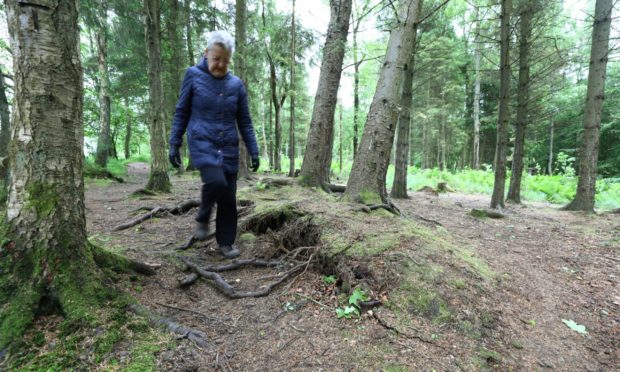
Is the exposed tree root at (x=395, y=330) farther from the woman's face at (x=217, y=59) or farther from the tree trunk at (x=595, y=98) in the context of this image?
the tree trunk at (x=595, y=98)

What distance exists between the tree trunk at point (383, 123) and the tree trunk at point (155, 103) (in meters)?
5.22

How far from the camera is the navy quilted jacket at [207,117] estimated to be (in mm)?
2816

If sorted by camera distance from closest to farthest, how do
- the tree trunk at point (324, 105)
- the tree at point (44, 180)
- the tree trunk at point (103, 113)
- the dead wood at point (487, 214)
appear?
the tree at point (44, 180) < the tree trunk at point (324, 105) < the dead wood at point (487, 214) < the tree trunk at point (103, 113)

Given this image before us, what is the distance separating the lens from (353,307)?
85.9 inches

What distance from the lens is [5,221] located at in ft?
5.93

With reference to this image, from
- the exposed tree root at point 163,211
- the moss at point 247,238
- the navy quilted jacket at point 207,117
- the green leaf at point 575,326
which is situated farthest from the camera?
the exposed tree root at point 163,211

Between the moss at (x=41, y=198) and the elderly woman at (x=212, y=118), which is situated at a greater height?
the elderly woman at (x=212, y=118)

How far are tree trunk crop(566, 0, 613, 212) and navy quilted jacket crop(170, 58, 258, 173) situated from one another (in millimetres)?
9164

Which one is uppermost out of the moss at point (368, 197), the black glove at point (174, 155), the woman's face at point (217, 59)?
the woman's face at point (217, 59)

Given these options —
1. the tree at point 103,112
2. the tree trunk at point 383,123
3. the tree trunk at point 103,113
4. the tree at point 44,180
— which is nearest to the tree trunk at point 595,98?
the tree trunk at point 383,123

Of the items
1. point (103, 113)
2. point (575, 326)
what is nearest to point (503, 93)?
point (575, 326)

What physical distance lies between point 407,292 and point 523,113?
9.17m

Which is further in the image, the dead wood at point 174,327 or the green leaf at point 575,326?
the green leaf at point 575,326

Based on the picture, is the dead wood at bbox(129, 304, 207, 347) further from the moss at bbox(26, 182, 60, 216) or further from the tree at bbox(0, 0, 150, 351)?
the moss at bbox(26, 182, 60, 216)
